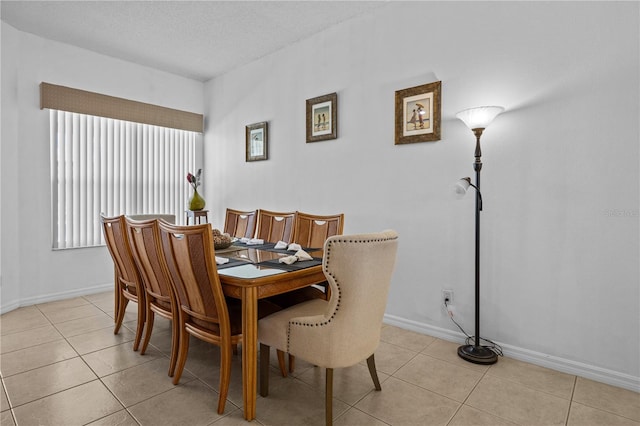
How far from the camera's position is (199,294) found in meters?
1.79

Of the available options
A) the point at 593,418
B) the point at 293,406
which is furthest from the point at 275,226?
the point at 593,418

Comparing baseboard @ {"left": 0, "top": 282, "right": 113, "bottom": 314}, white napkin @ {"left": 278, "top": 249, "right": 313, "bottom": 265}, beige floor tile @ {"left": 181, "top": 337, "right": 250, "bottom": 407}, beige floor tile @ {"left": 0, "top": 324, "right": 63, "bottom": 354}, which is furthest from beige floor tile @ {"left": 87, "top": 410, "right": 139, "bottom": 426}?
baseboard @ {"left": 0, "top": 282, "right": 113, "bottom": 314}

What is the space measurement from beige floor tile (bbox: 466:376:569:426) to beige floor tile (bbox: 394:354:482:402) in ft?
0.19

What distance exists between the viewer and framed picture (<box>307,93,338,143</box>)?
342 cm

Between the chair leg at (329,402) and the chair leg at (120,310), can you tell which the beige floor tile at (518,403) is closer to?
the chair leg at (329,402)

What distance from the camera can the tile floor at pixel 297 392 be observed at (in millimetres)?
1730

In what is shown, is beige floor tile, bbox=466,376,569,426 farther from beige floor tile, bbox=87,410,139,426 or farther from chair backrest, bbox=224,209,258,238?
chair backrest, bbox=224,209,258,238

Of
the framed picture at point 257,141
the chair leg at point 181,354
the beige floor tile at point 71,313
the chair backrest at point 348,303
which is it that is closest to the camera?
the chair backrest at point 348,303

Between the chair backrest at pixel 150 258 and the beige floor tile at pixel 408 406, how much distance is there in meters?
1.30

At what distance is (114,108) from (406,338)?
408 centimetres

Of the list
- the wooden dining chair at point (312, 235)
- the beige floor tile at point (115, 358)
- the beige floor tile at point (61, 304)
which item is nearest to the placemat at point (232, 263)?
the wooden dining chair at point (312, 235)

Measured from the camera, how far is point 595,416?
176 cm

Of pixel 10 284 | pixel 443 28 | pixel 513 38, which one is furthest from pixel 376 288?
pixel 10 284

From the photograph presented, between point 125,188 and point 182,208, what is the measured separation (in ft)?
2.59
